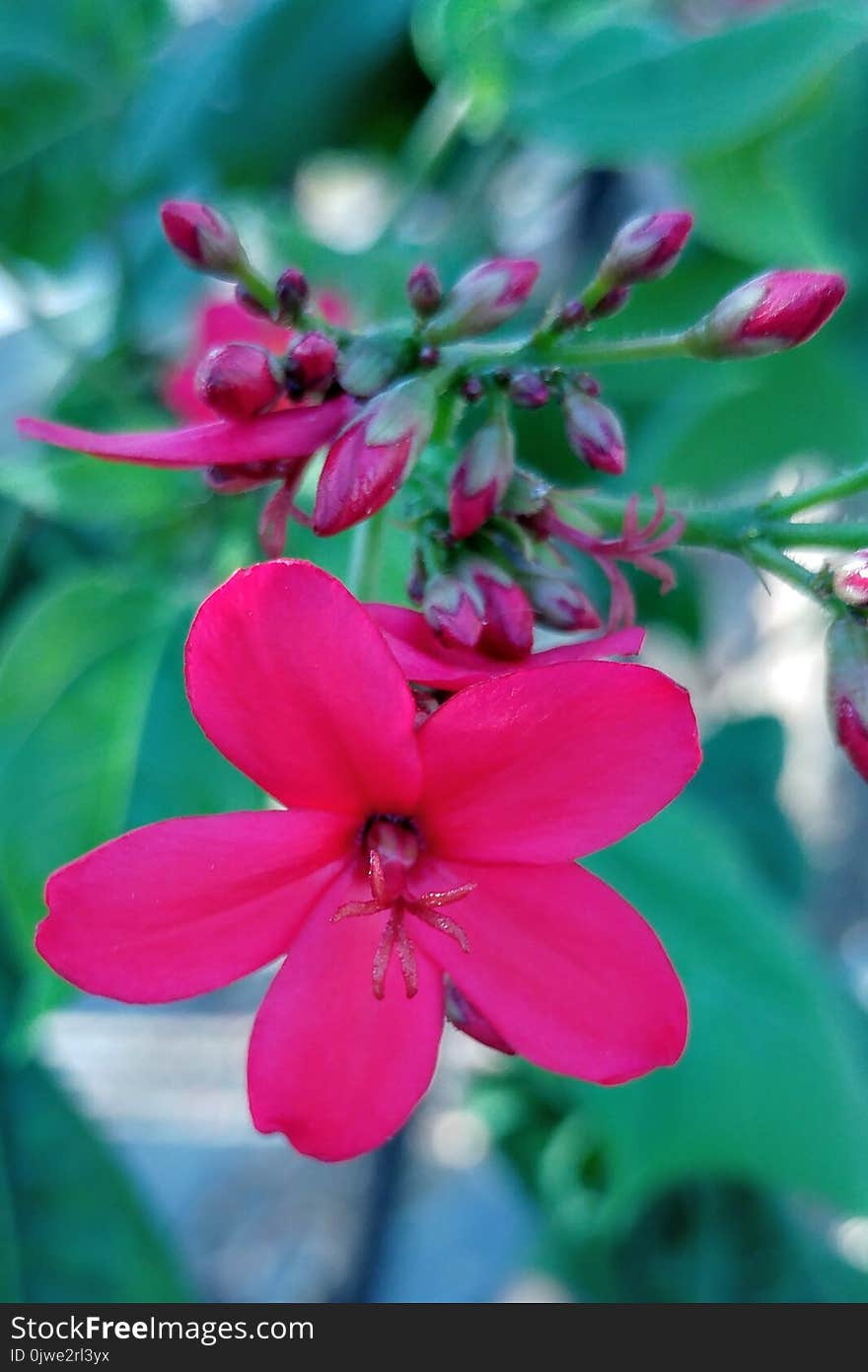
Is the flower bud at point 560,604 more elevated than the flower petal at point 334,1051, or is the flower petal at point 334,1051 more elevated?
the flower bud at point 560,604

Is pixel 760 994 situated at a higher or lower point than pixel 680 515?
lower

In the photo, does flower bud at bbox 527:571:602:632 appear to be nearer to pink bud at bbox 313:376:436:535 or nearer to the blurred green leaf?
pink bud at bbox 313:376:436:535

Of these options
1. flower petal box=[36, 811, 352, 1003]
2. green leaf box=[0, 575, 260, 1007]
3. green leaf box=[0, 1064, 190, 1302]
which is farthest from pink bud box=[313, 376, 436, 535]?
green leaf box=[0, 1064, 190, 1302]

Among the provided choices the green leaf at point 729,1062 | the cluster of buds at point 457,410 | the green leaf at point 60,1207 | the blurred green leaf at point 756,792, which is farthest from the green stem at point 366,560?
the blurred green leaf at point 756,792

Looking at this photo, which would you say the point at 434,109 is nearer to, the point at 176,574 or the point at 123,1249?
the point at 176,574

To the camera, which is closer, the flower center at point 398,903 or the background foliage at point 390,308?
the flower center at point 398,903

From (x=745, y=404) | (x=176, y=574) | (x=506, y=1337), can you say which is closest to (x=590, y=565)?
(x=745, y=404)

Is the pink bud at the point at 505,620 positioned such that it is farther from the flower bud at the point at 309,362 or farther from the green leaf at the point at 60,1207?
the green leaf at the point at 60,1207
